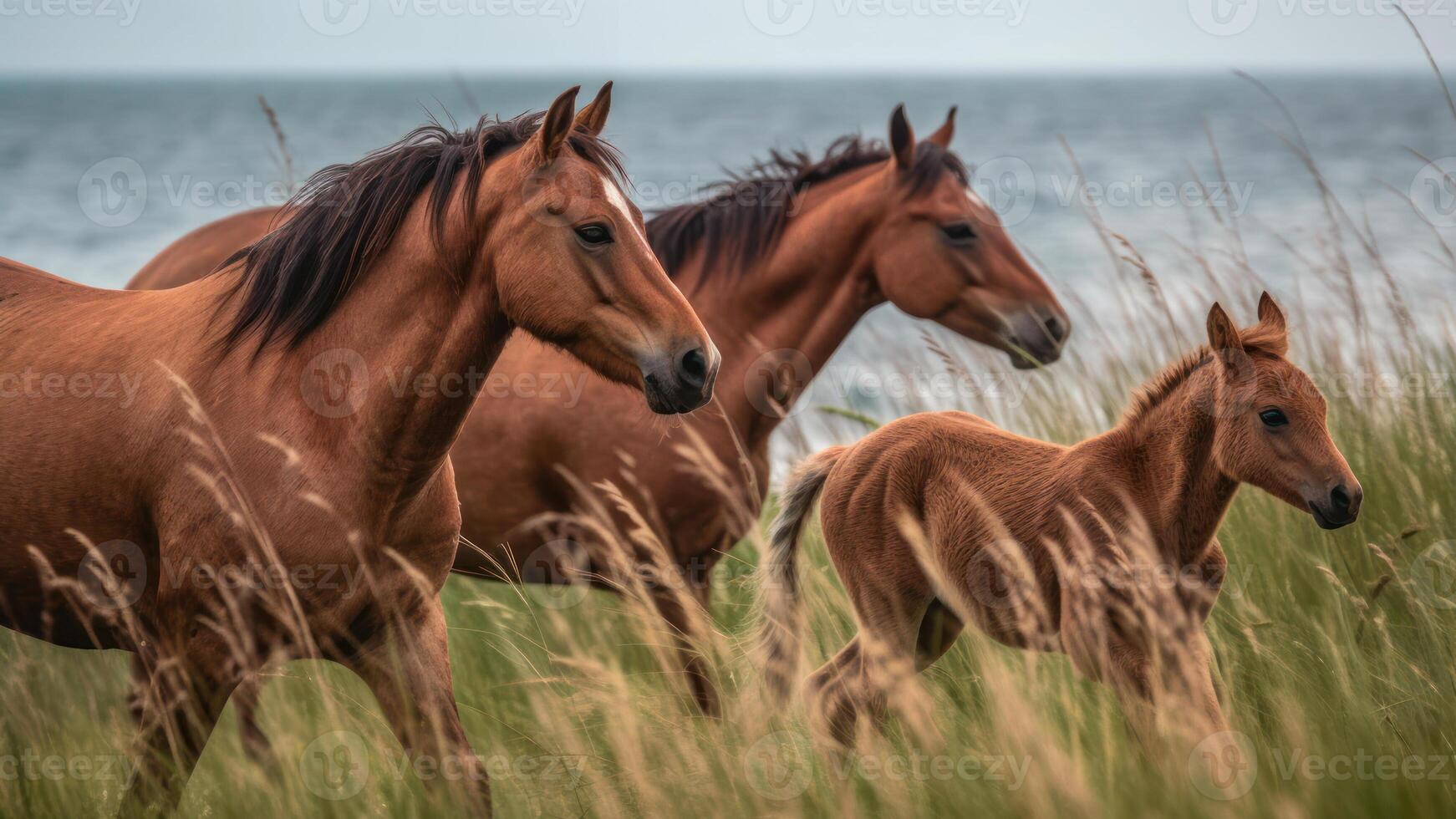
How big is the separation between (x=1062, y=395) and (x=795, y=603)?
317 centimetres

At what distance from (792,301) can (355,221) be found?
216cm

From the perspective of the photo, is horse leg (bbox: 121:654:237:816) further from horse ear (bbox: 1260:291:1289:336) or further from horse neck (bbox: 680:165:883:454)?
horse ear (bbox: 1260:291:1289:336)

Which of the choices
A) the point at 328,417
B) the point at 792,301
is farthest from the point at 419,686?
the point at 792,301

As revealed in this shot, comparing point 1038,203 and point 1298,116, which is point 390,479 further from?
point 1298,116

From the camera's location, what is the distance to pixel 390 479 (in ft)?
10.7

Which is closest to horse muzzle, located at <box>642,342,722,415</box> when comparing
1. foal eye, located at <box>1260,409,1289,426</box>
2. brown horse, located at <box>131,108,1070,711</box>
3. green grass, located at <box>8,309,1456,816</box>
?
green grass, located at <box>8,309,1456,816</box>

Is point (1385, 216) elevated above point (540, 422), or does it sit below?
above

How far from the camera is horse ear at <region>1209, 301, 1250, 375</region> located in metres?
2.80

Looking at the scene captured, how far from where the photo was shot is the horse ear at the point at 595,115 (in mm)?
3369

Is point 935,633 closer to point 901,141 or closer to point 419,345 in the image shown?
point 419,345

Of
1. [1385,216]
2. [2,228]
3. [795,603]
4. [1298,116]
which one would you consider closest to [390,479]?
[795,603]

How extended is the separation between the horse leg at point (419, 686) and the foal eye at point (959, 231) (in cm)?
255

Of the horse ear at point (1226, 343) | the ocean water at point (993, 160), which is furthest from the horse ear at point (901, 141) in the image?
the horse ear at point (1226, 343)

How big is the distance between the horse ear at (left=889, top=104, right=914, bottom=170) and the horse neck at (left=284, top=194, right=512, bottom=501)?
2214 mm
